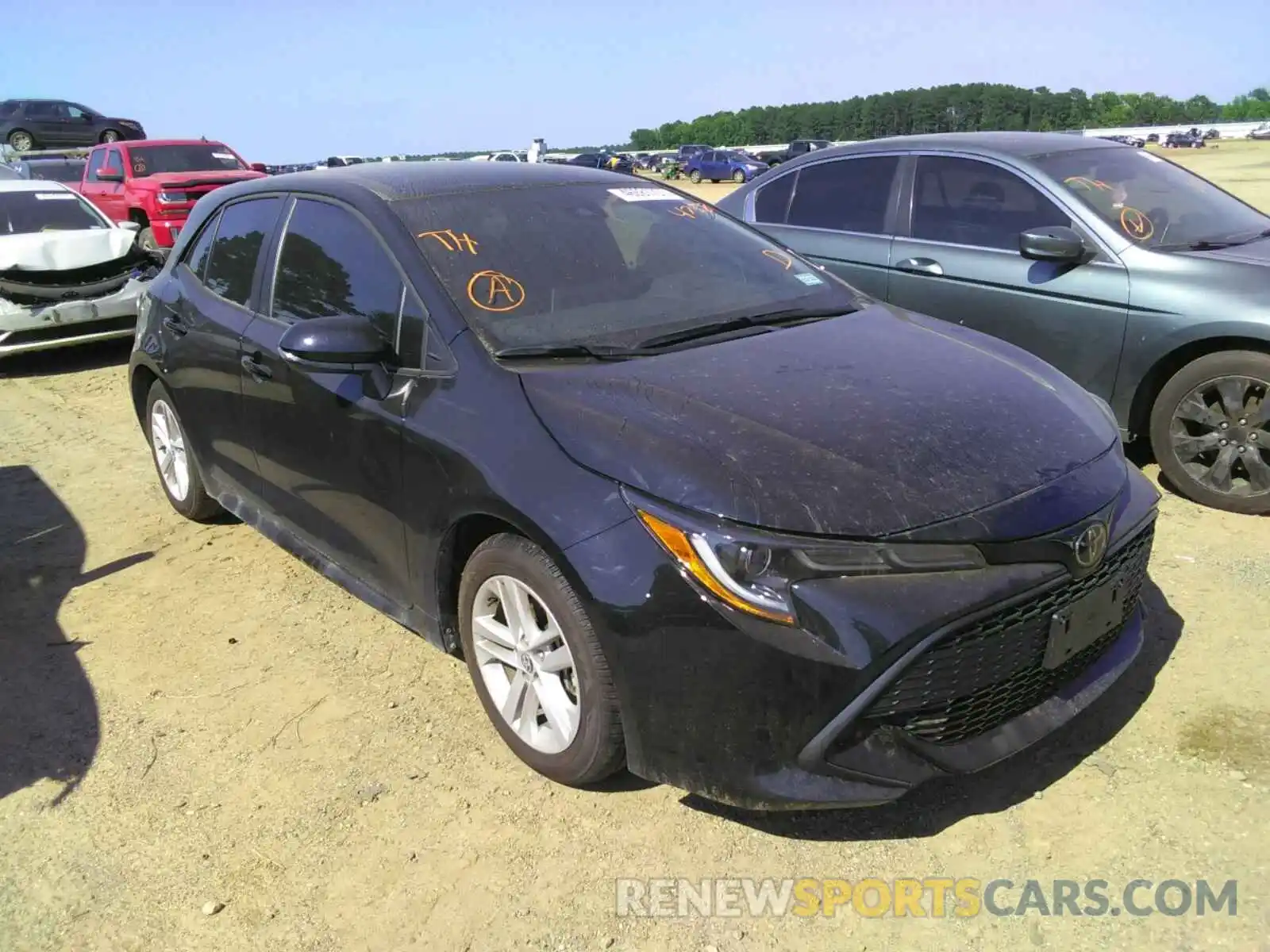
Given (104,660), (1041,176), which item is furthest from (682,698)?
(1041,176)

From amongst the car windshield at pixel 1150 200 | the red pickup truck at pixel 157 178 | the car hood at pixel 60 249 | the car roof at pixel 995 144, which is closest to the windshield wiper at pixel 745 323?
the car windshield at pixel 1150 200

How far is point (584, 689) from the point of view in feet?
8.25

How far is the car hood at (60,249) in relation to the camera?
336 inches

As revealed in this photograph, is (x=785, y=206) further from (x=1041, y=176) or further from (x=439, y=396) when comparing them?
(x=439, y=396)

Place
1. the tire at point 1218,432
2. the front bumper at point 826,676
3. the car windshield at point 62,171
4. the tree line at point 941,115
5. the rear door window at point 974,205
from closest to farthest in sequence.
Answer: the front bumper at point 826,676 → the tire at point 1218,432 → the rear door window at point 974,205 → the car windshield at point 62,171 → the tree line at point 941,115

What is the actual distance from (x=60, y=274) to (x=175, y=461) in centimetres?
511

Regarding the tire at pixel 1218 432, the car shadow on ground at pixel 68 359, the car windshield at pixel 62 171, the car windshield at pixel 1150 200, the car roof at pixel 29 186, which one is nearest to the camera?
the tire at pixel 1218 432

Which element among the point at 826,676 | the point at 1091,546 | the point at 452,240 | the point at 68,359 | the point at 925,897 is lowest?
the point at 68,359

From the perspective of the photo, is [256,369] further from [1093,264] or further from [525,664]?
[1093,264]

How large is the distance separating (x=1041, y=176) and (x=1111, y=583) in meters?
3.18

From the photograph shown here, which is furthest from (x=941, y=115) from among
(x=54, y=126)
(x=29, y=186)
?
(x=29, y=186)

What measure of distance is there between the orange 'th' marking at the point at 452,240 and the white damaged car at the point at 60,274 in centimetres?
665

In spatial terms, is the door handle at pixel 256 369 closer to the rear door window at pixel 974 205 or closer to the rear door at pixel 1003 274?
the rear door at pixel 1003 274

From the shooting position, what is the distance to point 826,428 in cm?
254
